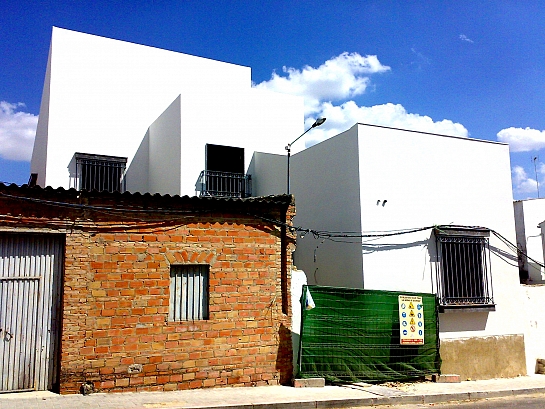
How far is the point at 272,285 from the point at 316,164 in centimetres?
498

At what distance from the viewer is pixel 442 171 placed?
1336 centimetres

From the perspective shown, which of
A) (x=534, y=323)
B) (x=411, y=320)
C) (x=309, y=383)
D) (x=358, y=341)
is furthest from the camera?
(x=534, y=323)

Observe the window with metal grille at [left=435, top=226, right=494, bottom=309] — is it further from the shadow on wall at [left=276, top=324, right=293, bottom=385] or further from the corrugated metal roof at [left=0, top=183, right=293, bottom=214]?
the corrugated metal roof at [left=0, top=183, right=293, bottom=214]

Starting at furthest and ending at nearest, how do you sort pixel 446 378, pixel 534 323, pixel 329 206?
pixel 534 323 < pixel 329 206 < pixel 446 378

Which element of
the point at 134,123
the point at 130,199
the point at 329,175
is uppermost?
the point at 134,123

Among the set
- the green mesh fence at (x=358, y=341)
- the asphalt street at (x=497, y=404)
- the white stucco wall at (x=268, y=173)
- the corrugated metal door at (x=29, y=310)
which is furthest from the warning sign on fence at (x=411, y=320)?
the corrugated metal door at (x=29, y=310)

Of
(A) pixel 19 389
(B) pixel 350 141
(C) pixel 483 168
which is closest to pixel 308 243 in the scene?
(B) pixel 350 141

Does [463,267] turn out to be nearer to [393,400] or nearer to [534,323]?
[534,323]

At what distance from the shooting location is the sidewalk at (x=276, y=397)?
25.7 ft

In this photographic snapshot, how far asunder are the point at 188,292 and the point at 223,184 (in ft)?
24.8

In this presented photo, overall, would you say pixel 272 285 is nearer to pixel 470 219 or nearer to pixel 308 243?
pixel 308 243

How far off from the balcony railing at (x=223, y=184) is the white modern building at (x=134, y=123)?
0.13ft

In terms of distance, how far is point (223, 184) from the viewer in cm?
1659

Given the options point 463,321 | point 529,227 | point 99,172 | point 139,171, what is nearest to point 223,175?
point 139,171
